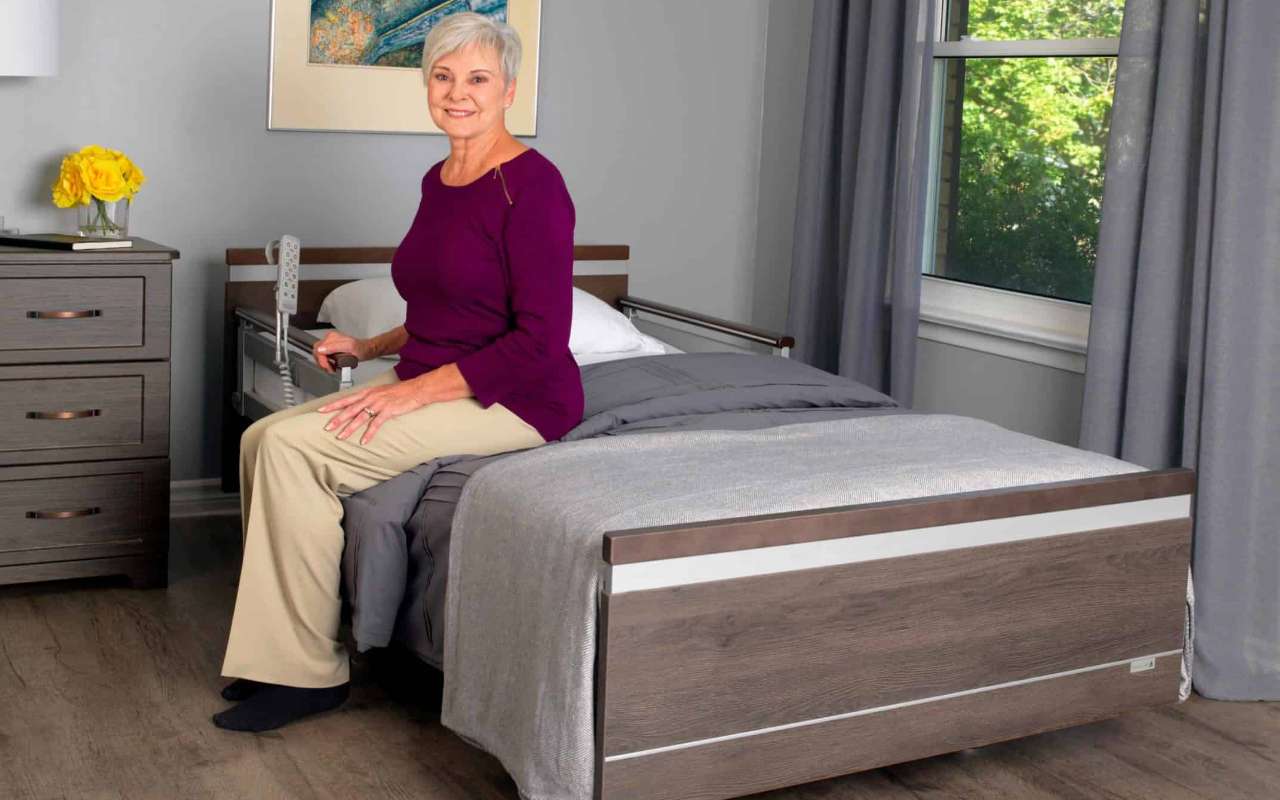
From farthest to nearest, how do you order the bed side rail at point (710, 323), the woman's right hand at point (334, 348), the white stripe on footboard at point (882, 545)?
the bed side rail at point (710, 323) < the woman's right hand at point (334, 348) < the white stripe on footboard at point (882, 545)

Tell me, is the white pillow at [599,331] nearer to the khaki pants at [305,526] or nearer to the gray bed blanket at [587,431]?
the gray bed blanket at [587,431]

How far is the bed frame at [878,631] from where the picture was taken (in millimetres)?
2119

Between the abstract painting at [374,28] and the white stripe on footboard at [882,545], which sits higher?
the abstract painting at [374,28]

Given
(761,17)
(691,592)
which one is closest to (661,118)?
(761,17)

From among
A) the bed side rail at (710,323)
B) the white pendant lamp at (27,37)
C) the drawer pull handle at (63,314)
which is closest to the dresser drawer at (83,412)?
the drawer pull handle at (63,314)

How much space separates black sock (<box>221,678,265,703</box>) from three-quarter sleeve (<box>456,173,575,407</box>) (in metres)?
0.72

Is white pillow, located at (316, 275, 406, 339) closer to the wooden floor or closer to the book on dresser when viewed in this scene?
the book on dresser

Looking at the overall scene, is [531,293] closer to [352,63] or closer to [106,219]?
[106,219]

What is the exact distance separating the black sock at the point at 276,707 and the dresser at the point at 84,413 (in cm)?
89

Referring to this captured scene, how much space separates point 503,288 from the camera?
272cm

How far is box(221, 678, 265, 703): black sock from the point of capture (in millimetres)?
2816

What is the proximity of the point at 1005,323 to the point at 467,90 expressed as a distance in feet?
5.85

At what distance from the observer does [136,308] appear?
3381 millimetres

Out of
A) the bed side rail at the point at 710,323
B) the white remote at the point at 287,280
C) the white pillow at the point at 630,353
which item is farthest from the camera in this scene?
the bed side rail at the point at 710,323
